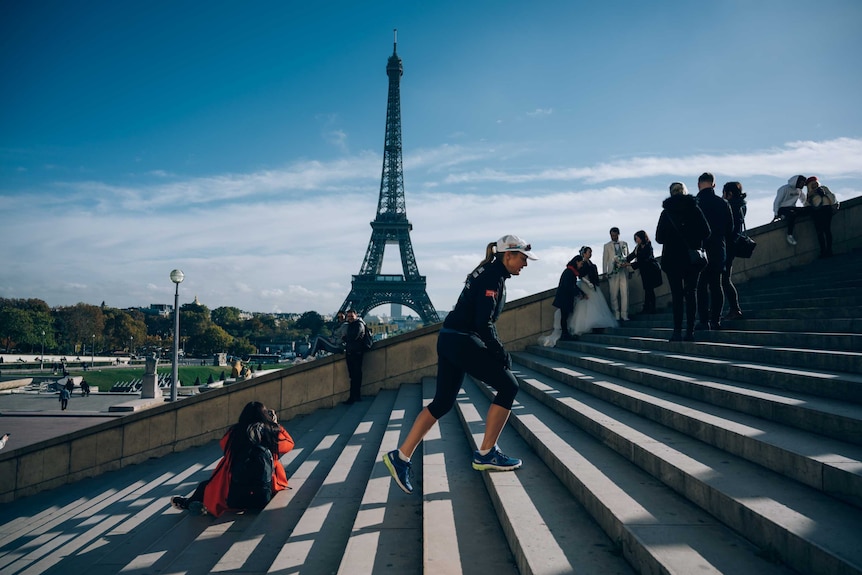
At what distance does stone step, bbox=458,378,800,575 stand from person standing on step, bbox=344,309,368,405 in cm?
508

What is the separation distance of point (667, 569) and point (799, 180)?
10019 mm

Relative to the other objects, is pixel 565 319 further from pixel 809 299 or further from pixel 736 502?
pixel 736 502

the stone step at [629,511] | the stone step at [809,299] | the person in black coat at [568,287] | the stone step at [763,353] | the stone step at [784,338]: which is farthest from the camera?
the person in black coat at [568,287]

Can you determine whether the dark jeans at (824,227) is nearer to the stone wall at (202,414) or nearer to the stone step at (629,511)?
the stone wall at (202,414)

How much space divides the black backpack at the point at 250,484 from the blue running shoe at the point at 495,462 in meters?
1.94

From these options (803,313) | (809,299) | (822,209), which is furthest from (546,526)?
(822,209)

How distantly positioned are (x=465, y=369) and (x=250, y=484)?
2.25 m

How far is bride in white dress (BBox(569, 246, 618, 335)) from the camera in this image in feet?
29.6

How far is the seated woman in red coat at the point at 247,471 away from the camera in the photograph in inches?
175

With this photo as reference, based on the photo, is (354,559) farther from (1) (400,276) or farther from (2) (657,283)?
(1) (400,276)

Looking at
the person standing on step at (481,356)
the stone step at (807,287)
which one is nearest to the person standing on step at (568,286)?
the stone step at (807,287)

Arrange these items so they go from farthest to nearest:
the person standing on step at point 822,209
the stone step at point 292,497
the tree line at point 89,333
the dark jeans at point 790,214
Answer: the tree line at point 89,333 → the dark jeans at point 790,214 → the person standing on step at point 822,209 → the stone step at point 292,497

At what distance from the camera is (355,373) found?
8977 millimetres

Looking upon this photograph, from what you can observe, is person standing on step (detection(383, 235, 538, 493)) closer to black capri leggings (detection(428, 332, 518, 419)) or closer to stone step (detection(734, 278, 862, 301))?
black capri leggings (detection(428, 332, 518, 419))
